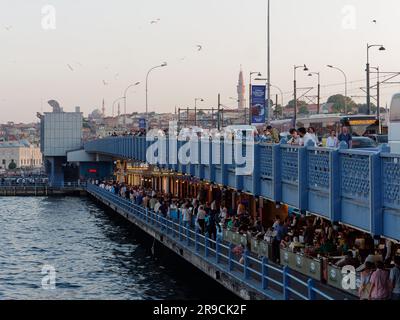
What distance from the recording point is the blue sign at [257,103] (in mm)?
37781

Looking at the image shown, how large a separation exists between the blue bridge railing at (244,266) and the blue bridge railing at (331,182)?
5.73 feet

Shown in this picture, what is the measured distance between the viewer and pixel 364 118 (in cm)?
4319

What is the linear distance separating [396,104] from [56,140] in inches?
3662

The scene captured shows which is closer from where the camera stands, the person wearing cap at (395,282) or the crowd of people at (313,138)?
the person wearing cap at (395,282)

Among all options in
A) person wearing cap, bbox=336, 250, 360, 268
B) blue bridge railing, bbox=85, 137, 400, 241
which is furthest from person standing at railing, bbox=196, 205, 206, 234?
person wearing cap, bbox=336, 250, 360, 268

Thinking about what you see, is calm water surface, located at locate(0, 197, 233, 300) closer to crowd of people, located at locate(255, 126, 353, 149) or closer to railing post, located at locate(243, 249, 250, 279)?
railing post, located at locate(243, 249, 250, 279)

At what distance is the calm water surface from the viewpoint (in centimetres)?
3178

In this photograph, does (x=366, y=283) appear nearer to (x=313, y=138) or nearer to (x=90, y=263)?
(x=313, y=138)

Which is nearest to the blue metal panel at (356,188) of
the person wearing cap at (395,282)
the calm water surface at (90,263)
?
the person wearing cap at (395,282)

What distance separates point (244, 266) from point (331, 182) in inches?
208

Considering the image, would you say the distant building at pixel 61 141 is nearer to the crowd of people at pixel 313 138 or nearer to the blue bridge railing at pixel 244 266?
the blue bridge railing at pixel 244 266

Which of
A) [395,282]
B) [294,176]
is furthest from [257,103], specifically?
[395,282]
